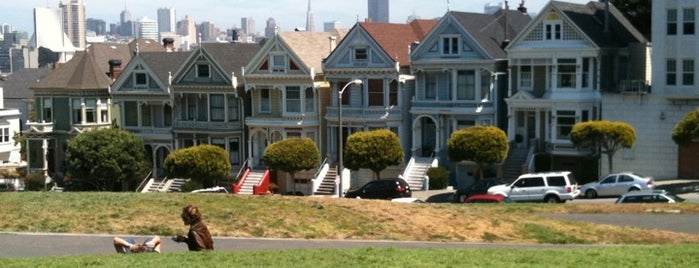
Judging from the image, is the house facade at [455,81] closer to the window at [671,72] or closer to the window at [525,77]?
the window at [525,77]

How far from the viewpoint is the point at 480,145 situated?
51.5 metres

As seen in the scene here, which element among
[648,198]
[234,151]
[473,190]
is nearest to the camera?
[648,198]

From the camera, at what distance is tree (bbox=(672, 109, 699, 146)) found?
45.6m

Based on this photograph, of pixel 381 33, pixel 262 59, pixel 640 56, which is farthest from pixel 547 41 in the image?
pixel 262 59

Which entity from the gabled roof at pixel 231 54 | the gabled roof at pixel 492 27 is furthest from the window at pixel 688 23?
the gabled roof at pixel 231 54

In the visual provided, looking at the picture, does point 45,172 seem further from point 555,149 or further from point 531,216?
point 531,216

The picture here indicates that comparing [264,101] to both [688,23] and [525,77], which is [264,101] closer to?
[525,77]

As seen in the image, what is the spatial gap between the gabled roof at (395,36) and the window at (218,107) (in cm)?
914

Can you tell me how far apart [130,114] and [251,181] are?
9686 mm

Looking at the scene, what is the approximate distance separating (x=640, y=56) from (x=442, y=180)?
35.4 ft

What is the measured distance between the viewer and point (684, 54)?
50375 mm

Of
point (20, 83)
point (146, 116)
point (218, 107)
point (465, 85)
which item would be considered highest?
point (20, 83)

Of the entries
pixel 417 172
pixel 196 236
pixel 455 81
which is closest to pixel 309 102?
pixel 417 172

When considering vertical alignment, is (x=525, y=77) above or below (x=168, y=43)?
below
